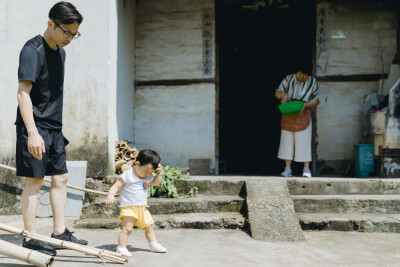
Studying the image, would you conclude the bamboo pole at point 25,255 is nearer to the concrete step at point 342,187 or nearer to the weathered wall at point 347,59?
the concrete step at point 342,187

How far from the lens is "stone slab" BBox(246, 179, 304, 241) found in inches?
154

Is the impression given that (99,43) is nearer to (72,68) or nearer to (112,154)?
(72,68)

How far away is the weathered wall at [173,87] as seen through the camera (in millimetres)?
6738

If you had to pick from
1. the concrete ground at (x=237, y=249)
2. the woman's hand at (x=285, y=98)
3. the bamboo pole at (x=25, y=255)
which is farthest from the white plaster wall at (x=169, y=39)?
the bamboo pole at (x=25, y=255)

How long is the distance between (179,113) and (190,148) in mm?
634

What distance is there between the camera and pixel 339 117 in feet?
21.4

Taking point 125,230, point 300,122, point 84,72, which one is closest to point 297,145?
point 300,122

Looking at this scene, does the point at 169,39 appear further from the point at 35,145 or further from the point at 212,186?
the point at 35,145

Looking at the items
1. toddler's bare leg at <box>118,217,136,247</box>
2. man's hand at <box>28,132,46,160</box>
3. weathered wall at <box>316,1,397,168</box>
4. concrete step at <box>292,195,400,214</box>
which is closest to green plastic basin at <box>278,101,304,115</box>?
weathered wall at <box>316,1,397,168</box>

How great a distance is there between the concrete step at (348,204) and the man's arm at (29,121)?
9.69ft

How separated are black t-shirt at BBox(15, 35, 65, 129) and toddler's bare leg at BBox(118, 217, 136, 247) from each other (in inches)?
38.0

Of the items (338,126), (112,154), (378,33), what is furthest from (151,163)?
(378,33)

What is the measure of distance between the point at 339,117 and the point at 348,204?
7.55 feet

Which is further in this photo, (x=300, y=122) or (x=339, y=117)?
(x=339, y=117)
